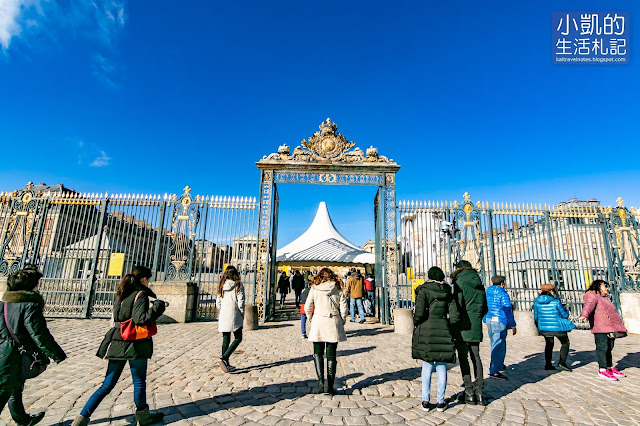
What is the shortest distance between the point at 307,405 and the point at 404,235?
339 inches

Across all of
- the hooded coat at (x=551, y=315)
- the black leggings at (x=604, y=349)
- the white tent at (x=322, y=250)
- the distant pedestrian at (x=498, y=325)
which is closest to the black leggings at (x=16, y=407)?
the distant pedestrian at (x=498, y=325)

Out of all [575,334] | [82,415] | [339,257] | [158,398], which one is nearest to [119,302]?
[82,415]

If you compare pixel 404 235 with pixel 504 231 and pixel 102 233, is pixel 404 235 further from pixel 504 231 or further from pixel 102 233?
pixel 102 233

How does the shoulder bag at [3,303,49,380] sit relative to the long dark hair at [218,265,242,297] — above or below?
below

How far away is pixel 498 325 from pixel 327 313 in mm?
3210

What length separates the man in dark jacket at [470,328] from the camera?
425cm

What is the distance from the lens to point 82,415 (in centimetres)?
315

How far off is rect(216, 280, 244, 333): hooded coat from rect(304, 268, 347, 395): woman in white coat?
1535 mm

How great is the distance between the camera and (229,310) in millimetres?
5629

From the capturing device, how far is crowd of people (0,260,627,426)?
9.80 ft

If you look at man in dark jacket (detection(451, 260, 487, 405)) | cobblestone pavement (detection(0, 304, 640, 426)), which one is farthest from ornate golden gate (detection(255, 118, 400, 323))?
man in dark jacket (detection(451, 260, 487, 405))

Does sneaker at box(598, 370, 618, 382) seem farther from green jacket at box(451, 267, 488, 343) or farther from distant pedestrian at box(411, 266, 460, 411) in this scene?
distant pedestrian at box(411, 266, 460, 411)

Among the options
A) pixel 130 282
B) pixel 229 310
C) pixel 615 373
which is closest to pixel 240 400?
pixel 229 310

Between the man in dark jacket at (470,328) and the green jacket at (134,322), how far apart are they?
375 cm
